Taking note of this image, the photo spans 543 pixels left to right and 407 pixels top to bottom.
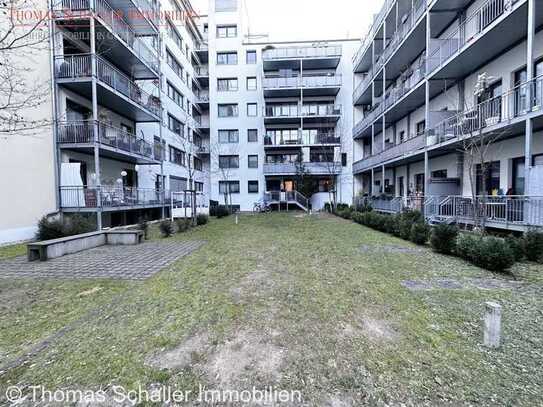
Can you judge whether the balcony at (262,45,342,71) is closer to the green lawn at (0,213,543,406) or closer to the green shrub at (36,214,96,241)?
the green shrub at (36,214,96,241)

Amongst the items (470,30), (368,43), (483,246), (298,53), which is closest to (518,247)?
(483,246)

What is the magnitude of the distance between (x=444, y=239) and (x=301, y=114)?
2269cm

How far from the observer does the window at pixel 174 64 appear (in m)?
24.0

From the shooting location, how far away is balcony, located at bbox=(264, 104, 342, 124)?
27.8 meters

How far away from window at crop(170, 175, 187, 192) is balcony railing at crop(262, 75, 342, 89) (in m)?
13.1

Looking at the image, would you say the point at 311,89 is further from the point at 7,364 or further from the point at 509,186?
the point at 7,364

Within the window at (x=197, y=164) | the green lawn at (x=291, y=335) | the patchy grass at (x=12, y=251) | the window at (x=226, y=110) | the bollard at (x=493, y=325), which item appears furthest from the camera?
the window at (x=226, y=110)

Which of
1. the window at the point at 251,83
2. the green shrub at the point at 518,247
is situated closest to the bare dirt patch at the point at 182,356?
the green shrub at the point at 518,247

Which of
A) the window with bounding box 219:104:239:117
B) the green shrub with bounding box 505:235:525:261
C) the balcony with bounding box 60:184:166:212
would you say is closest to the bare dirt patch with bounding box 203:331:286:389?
the green shrub with bounding box 505:235:525:261

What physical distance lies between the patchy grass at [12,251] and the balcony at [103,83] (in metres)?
7.72

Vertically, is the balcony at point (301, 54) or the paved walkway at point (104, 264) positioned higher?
the balcony at point (301, 54)

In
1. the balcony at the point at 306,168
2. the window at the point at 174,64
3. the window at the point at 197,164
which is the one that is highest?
the window at the point at 174,64

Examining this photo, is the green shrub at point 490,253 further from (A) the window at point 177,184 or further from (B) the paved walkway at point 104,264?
(A) the window at point 177,184

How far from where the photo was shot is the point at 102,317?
3.94m
